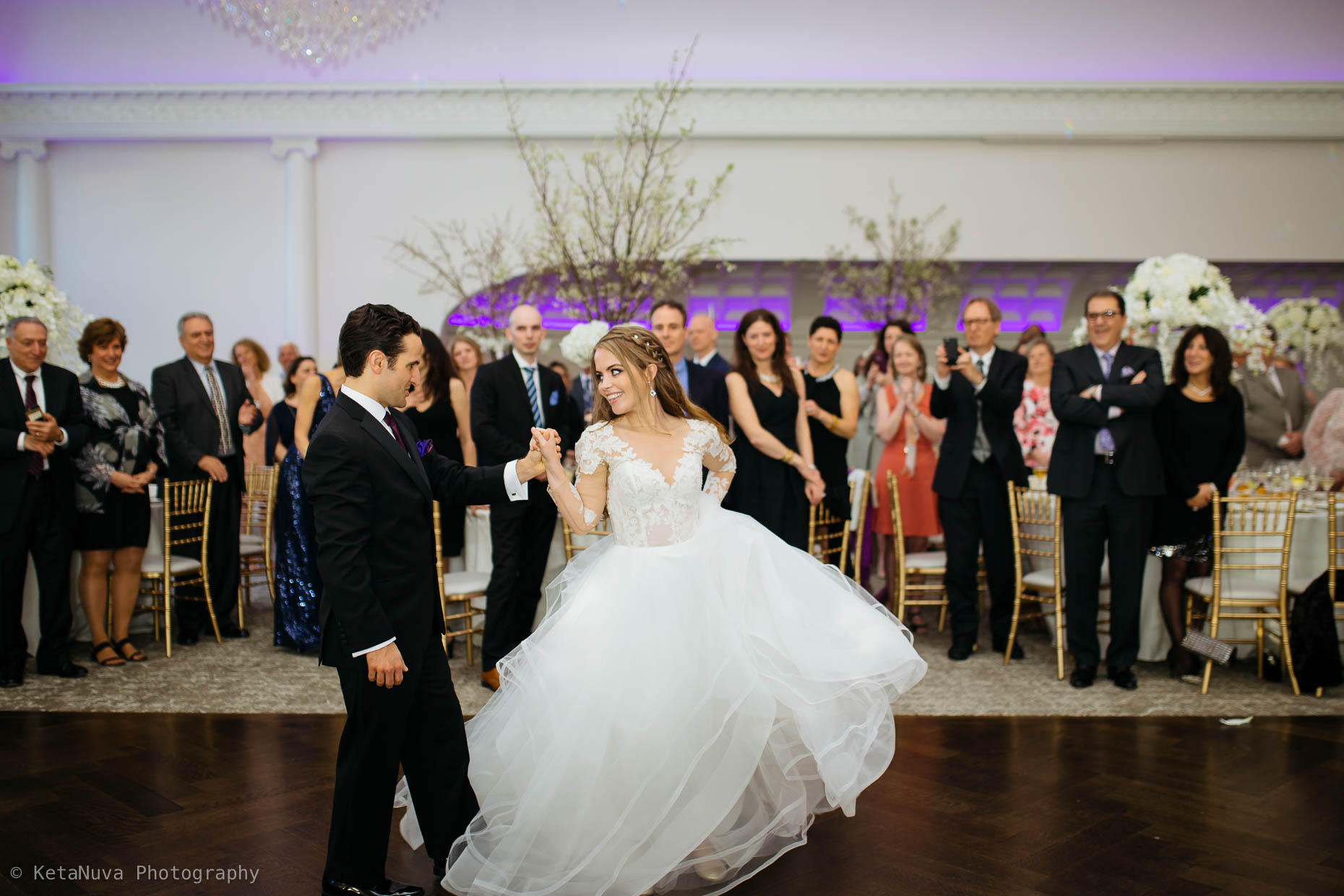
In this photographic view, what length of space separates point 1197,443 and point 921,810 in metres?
2.68

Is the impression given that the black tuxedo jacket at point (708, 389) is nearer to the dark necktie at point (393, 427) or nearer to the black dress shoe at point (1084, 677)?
the black dress shoe at point (1084, 677)

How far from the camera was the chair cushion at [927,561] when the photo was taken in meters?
5.31

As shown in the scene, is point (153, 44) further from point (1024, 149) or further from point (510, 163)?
point (1024, 149)

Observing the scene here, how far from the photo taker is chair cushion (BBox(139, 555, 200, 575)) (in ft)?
16.9

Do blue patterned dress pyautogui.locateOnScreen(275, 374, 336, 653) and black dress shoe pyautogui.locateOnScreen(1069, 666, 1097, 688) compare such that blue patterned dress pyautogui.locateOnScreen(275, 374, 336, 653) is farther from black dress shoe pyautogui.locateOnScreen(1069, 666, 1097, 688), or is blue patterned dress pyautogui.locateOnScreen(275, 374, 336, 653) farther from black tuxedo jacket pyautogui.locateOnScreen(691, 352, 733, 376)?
black dress shoe pyautogui.locateOnScreen(1069, 666, 1097, 688)

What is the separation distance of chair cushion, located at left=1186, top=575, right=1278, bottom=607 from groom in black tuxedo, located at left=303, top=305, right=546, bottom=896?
3829 mm

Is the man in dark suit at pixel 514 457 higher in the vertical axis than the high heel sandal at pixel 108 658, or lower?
higher

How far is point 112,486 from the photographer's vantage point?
4.82 m

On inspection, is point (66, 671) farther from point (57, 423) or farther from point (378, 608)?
point (378, 608)

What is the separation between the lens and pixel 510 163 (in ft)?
31.8

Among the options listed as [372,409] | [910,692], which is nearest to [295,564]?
[372,409]

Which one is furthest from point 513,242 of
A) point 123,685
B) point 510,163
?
point 123,685

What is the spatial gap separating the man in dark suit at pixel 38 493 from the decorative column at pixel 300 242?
4.75 metres

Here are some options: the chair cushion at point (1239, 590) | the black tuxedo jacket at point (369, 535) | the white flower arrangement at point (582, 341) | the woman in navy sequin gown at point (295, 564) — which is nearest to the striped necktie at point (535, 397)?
the white flower arrangement at point (582, 341)
